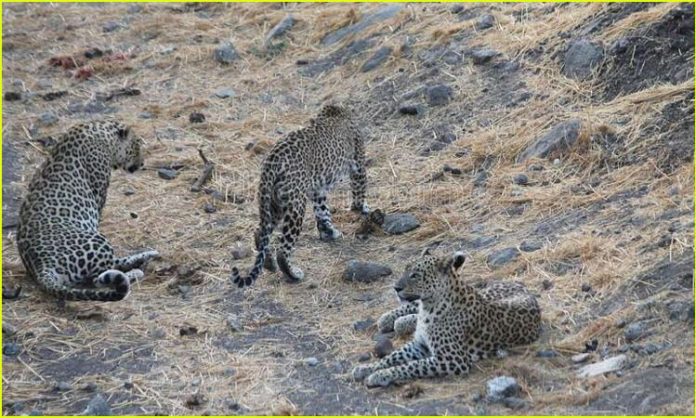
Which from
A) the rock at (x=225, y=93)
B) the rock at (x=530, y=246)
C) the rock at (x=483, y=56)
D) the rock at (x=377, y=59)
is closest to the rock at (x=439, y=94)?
the rock at (x=483, y=56)

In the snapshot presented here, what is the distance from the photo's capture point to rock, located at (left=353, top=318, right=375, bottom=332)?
9406 millimetres

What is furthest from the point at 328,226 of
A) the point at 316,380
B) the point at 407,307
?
the point at 316,380

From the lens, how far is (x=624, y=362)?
26.2 feet

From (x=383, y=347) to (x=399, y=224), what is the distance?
253cm

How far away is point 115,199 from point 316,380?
4.68m

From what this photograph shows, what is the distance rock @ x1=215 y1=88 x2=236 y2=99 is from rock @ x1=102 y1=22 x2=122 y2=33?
10.1 ft

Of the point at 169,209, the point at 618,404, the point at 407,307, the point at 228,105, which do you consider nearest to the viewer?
the point at 618,404

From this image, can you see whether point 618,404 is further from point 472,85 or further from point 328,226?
point 472,85

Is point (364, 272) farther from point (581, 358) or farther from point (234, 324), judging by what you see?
point (581, 358)

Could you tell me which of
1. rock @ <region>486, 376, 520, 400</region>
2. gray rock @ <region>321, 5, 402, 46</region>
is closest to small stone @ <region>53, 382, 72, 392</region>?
rock @ <region>486, 376, 520, 400</region>

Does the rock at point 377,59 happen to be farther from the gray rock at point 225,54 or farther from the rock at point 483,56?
the gray rock at point 225,54

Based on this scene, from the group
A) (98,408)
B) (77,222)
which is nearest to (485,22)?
(77,222)

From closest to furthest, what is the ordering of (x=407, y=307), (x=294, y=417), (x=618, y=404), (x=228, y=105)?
(x=618, y=404) → (x=294, y=417) → (x=407, y=307) → (x=228, y=105)

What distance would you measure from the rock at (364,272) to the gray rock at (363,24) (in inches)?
239
